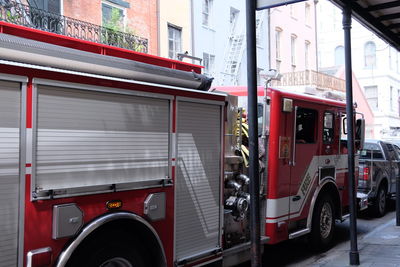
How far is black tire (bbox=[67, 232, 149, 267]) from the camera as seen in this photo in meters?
3.75

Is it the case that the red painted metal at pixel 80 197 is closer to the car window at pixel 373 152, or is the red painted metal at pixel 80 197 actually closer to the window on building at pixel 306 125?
the window on building at pixel 306 125

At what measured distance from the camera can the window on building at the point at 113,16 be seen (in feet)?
51.5

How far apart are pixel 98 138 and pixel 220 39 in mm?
18676

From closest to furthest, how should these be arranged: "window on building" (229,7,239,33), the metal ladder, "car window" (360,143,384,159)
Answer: "car window" (360,143,384,159) → the metal ladder → "window on building" (229,7,239,33)

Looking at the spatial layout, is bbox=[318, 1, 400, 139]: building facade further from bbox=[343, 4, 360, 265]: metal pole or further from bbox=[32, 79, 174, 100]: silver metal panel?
bbox=[32, 79, 174, 100]: silver metal panel

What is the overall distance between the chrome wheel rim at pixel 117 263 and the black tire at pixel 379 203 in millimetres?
8321

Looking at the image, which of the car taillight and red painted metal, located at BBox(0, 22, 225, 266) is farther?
the car taillight

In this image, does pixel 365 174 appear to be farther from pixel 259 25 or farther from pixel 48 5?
pixel 259 25

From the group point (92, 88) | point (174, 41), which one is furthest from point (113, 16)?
point (92, 88)

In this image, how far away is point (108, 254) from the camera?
3.92m

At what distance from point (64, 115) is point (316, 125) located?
4706 millimetres

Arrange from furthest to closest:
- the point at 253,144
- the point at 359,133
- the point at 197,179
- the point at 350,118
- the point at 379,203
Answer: the point at 379,203, the point at 359,133, the point at 350,118, the point at 197,179, the point at 253,144

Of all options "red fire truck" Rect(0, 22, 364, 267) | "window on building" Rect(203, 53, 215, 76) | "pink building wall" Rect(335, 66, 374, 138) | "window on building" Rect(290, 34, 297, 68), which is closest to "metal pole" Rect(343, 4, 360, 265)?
"red fire truck" Rect(0, 22, 364, 267)

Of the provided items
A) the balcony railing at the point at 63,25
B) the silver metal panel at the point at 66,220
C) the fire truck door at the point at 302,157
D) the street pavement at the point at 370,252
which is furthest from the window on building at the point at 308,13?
the silver metal panel at the point at 66,220
